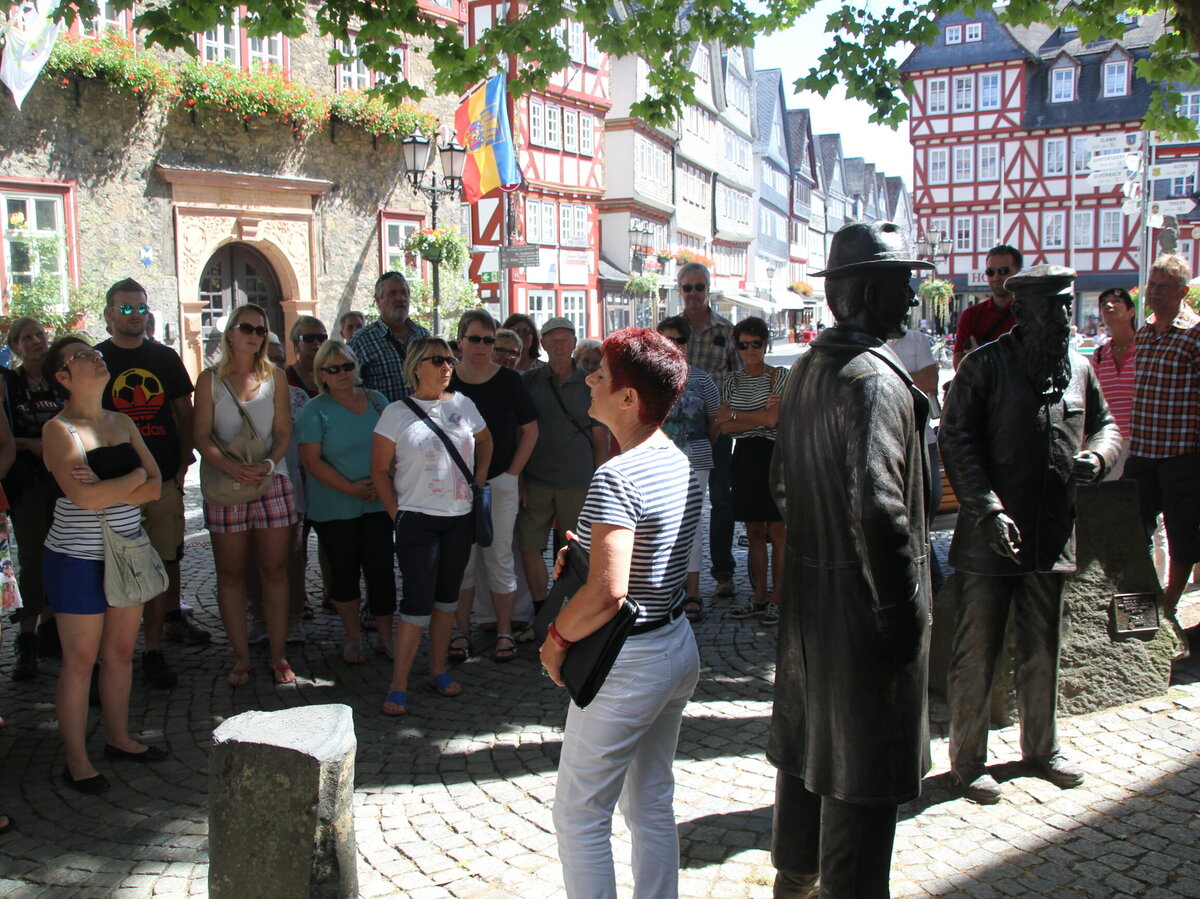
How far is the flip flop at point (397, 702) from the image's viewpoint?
495 cm

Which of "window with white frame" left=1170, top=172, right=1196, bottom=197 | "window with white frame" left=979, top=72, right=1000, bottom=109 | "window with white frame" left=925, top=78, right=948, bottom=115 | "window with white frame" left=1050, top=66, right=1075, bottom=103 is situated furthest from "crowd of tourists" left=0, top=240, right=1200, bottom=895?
"window with white frame" left=1050, top=66, right=1075, bottom=103

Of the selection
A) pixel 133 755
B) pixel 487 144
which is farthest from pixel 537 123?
pixel 133 755

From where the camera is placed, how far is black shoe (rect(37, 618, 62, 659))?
5866 millimetres

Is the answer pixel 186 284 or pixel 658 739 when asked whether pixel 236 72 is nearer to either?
pixel 186 284

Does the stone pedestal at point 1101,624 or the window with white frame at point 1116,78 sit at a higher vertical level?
the window with white frame at point 1116,78

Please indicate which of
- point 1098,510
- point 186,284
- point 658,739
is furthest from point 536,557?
point 186,284

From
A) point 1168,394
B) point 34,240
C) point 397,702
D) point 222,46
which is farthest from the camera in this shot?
point 222,46

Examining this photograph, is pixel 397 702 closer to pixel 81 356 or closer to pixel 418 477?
pixel 418 477

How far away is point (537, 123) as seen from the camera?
31.2 meters

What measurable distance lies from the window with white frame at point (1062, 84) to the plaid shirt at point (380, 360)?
2134 inches

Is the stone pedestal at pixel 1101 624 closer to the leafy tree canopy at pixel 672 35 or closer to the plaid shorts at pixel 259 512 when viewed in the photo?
the plaid shorts at pixel 259 512

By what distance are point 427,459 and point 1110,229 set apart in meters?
54.1

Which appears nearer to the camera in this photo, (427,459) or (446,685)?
(427,459)

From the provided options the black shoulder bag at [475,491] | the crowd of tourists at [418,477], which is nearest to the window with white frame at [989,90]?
the crowd of tourists at [418,477]
